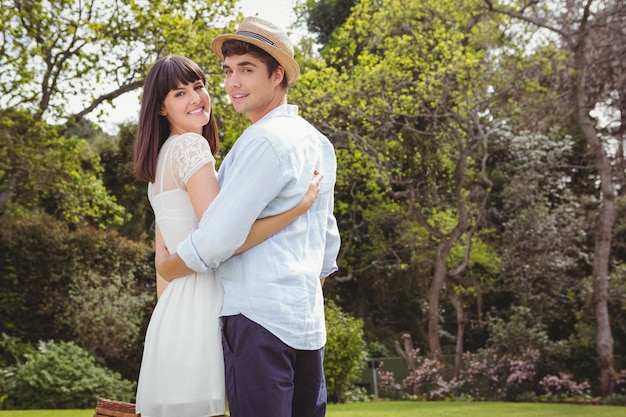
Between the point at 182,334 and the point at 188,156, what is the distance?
0.48 m

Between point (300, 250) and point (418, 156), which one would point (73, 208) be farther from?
point (300, 250)

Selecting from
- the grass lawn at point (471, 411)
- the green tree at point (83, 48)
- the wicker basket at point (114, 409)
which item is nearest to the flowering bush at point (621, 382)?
the grass lawn at point (471, 411)

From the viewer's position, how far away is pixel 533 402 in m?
11.7

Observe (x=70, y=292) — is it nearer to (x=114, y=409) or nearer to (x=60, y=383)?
(x=60, y=383)

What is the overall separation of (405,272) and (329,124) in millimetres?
4154

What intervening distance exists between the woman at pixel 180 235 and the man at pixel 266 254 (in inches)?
2.4

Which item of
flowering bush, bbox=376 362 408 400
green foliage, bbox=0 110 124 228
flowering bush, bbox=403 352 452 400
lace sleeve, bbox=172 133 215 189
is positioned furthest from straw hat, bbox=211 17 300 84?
flowering bush, bbox=376 362 408 400

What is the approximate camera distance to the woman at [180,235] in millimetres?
1965

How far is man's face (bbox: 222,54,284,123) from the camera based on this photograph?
2090mm

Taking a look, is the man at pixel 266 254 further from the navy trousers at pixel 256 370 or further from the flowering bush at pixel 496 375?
the flowering bush at pixel 496 375

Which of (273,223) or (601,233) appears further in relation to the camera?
(601,233)

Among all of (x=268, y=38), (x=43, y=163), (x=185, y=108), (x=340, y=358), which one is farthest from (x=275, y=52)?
(x=340, y=358)

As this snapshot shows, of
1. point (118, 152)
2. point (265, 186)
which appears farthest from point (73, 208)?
point (265, 186)

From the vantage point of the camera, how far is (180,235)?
210 centimetres
